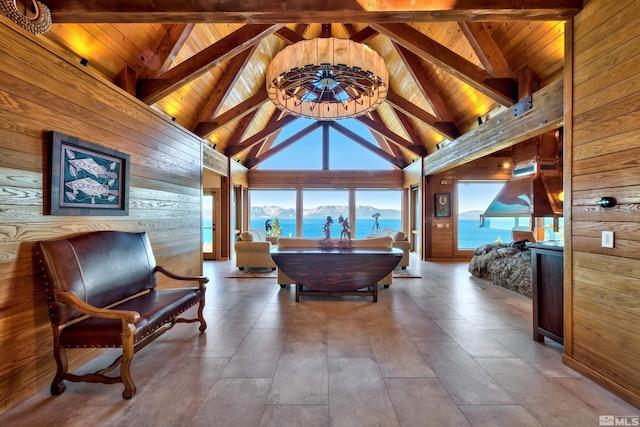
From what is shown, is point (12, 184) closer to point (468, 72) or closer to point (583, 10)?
point (583, 10)

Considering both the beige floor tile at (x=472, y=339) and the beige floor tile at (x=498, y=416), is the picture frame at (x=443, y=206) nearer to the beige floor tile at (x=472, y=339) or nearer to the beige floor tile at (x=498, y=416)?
the beige floor tile at (x=472, y=339)

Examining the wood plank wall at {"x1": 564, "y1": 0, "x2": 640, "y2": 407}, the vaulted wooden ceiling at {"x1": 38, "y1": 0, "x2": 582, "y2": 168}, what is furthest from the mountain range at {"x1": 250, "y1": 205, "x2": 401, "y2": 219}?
the wood plank wall at {"x1": 564, "y1": 0, "x2": 640, "y2": 407}

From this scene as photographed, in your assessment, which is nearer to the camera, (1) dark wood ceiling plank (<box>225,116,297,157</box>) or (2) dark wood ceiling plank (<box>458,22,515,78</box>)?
(2) dark wood ceiling plank (<box>458,22,515,78</box>)

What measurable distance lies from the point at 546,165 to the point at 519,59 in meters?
2.34

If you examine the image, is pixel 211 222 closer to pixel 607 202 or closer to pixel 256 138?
pixel 256 138

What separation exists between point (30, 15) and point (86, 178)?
3.91ft

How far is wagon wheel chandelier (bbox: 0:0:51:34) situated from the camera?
1.67m

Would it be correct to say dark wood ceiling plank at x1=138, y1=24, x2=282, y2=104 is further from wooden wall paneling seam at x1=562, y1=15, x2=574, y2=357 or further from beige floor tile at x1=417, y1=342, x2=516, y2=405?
beige floor tile at x1=417, y1=342, x2=516, y2=405

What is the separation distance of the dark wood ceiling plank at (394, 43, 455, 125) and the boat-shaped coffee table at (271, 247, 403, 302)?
127 inches

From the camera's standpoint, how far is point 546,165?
15.3 feet

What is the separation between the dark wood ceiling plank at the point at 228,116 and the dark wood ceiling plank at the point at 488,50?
3636 millimetres

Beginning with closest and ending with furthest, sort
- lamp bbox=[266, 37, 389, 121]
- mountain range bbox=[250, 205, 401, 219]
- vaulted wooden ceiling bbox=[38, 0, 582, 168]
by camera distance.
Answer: vaulted wooden ceiling bbox=[38, 0, 582, 168] < lamp bbox=[266, 37, 389, 121] < mountain range bbox=[250, 205, 401, 219]

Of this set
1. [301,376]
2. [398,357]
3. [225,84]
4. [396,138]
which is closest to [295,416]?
[301,376]

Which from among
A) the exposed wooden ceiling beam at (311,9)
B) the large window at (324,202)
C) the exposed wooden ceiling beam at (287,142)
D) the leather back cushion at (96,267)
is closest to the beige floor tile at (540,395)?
the exposed wooden ceiling beam at (311,9)
